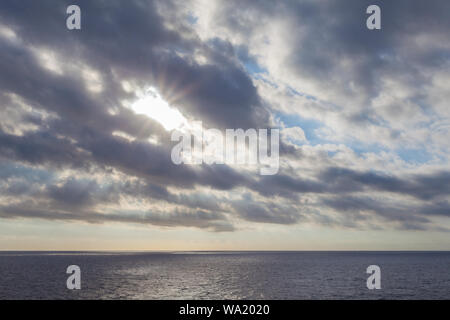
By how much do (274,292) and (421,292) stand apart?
3832 cm

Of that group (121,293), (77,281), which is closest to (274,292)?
(121,293)
